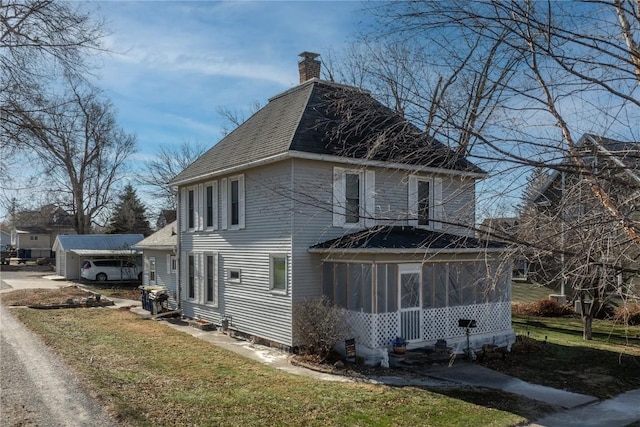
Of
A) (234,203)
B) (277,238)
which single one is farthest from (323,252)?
(234,203)

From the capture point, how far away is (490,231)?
484cm

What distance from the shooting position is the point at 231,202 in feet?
56.5

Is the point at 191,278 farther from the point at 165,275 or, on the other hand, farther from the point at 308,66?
the point at 308,66

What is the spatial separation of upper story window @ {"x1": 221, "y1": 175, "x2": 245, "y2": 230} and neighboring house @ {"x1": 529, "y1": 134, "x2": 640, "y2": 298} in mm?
12577

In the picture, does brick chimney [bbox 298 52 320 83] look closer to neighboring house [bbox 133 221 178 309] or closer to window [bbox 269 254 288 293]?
window [bbox 269 254 288 293]

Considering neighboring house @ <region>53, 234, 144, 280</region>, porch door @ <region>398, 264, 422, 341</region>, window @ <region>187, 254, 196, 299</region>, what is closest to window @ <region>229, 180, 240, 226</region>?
window @ <region>187, 254, 196, 299</region>

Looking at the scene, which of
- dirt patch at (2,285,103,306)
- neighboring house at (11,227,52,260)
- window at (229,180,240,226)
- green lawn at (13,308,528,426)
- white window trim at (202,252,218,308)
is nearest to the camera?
green lawn at (13,308,528,426)

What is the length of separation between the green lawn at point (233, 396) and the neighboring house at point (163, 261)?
8.03 m

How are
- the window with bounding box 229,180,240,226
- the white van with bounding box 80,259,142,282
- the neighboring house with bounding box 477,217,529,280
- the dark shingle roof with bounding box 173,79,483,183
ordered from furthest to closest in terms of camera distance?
the white van with bounding box 80,259,142,282 → the window with bounding box 229,180,240,226 → the dark shingle roof with bounding box 173,79,483,183 → the neighboring house with bounding box 477,217,529,280

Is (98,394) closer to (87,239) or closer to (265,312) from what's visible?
(265,312)

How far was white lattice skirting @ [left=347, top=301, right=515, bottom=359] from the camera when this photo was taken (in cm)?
1289

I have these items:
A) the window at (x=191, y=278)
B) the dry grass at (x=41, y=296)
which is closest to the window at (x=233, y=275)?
the window at (x=191, y=278)

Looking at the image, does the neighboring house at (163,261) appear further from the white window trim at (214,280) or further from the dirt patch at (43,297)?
the dirt patch at (43,297)

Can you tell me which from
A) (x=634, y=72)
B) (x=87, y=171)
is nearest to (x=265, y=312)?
(x=634, y=72)
